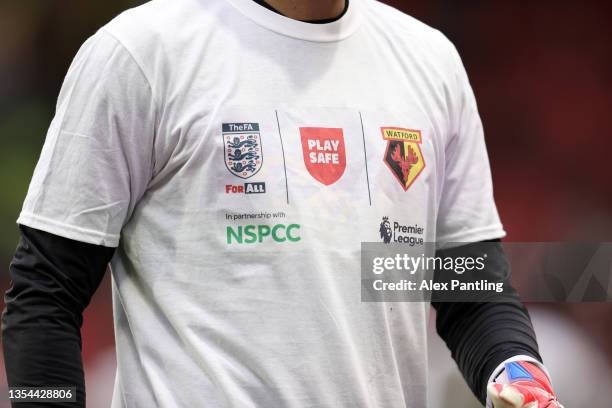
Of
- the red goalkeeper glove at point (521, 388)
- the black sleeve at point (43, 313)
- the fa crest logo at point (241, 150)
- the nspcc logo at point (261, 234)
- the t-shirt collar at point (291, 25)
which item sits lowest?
the red goalkeeper glove at point (521, 388)

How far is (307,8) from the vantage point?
3.71 feet

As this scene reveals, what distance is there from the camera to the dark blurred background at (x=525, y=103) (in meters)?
2.38

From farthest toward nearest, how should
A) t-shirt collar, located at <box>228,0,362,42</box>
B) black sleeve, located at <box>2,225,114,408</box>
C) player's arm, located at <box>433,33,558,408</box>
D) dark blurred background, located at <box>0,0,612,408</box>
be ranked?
1. dark blurred background, located at <box>0,0,612,408</box>
2. player's arm, located at <box>433,33,558,408</box>
3. t-shirt collar, located at <box>228,0,362,42</box>
4. black sleeve, located at <box>2,225,114,408</box>

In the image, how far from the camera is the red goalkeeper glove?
41.6 inches

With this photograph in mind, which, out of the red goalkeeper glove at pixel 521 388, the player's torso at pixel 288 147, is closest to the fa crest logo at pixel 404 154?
the player's torso at pixel 288 147

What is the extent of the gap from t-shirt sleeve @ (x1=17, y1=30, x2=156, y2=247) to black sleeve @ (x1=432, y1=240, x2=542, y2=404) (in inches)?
17.7

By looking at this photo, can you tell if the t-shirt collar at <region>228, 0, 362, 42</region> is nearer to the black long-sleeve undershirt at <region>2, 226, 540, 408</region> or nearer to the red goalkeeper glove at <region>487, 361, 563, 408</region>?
the black long-sleeve undershirt at <region>2, 226, 540, 408</region>

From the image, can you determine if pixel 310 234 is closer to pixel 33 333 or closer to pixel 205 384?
pixel 205 384

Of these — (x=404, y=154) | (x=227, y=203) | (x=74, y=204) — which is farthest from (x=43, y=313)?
(x=404, y=154)

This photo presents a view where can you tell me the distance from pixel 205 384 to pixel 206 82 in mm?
335

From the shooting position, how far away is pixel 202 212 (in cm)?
105

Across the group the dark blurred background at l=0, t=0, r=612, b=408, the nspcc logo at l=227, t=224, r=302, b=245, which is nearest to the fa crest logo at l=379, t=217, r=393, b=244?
the nspcc logo at l=227, t=224, r=302, b=245

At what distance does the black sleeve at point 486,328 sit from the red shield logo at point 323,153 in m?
0.24

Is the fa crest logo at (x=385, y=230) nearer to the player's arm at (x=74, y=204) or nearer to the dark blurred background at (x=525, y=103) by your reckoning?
the player's arm at (x=74, y=204)
